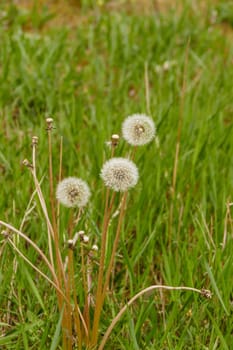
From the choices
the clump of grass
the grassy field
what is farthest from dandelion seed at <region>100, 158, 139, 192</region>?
the grassy field

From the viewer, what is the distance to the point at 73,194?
1.58 m

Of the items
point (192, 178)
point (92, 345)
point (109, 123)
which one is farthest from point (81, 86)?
point (92, 345)

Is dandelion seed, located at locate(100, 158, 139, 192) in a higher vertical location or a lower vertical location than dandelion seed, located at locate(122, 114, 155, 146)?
lower

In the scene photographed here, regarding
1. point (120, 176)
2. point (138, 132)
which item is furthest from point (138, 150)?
point (120, 176)

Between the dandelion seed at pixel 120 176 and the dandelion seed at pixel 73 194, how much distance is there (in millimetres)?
60

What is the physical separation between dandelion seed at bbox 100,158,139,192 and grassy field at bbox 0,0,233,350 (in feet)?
1.12

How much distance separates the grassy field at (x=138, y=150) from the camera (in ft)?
6.28

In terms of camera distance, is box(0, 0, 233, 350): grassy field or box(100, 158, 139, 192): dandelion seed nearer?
box(100, 158, 139, 192): dandelion seed

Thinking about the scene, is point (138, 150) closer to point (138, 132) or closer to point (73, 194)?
point (138, 132)

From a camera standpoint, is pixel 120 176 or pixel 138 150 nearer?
pixel 120 176

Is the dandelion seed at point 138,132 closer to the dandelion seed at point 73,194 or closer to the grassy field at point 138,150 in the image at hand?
the dandelion seed at point 73,194

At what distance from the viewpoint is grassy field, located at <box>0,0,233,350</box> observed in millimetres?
1914

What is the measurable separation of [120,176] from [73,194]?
0.12 m

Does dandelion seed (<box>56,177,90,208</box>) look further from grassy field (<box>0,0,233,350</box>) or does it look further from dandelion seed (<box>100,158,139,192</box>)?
grassy field (<box>0,0,233,350</box>)
